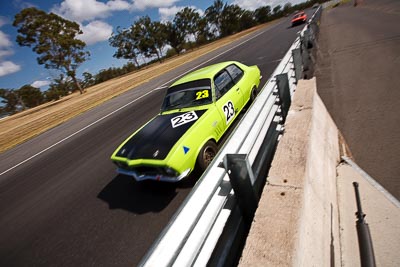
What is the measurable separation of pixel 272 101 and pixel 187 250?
235 centimetres

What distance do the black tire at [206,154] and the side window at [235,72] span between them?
2.14m

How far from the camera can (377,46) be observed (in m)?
7.85

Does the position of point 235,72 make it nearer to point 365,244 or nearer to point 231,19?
point 365,244

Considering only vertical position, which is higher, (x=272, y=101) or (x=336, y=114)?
(x=272, y=101)

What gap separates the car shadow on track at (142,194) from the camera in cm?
380

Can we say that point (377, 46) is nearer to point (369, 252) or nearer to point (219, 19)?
point (369, 252)

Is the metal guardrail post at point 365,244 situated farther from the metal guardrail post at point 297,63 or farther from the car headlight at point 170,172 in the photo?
the metal guardrail post at point 297,63

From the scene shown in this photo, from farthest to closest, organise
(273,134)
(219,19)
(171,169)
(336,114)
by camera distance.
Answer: (219,19) < (336,114) < (171,169) < (273,134)

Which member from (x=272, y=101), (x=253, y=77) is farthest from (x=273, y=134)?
(x=253, y=77)

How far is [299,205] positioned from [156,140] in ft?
9.54

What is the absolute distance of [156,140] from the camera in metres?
3.97

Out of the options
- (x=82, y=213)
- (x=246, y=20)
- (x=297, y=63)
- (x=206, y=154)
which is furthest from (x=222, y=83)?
(x=246, y=20)

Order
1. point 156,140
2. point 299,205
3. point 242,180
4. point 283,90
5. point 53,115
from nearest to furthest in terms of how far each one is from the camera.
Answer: point 299,205 → point 242,180 → point 283,90 → point 156,140 → point 53,115

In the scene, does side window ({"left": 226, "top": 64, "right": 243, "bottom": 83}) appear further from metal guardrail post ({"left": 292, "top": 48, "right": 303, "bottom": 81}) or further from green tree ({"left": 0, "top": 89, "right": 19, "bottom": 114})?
green tree ({"left": 0, "top": 89, "right": 19, "bottom": 114})
